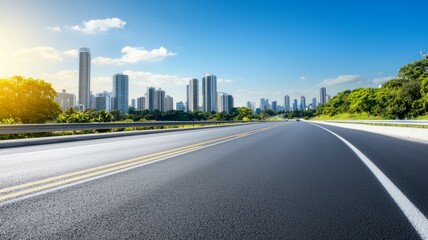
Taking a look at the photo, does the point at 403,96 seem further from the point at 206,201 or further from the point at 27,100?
the point at 206,201

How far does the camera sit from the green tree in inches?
2111

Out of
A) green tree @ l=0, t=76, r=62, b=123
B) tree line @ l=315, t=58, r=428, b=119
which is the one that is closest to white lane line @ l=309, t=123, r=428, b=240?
green tree @ l=0, t=76, r=62, b=123

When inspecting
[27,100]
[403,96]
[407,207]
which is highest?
[403,96]

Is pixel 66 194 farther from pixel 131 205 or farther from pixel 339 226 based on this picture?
A: pixel 339 226

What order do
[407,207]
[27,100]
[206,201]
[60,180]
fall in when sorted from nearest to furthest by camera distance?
[407,207]
[206,201]
[60,180]
[27,100]

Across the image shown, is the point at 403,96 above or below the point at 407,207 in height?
above

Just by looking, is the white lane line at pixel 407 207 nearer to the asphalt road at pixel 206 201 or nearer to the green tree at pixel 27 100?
the asphalt road at pixel 206 201

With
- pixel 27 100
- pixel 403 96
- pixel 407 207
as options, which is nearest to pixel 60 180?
pixel 407 207

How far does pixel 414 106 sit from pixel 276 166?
230ft

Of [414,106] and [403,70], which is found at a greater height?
[403,70]

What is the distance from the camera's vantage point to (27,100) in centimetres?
5538

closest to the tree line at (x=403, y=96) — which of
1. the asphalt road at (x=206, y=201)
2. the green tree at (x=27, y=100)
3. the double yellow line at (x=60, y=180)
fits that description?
the asphalt road at (x=206, y=201)

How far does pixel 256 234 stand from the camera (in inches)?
120

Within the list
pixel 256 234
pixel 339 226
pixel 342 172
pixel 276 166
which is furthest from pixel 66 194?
pixel 342 172
